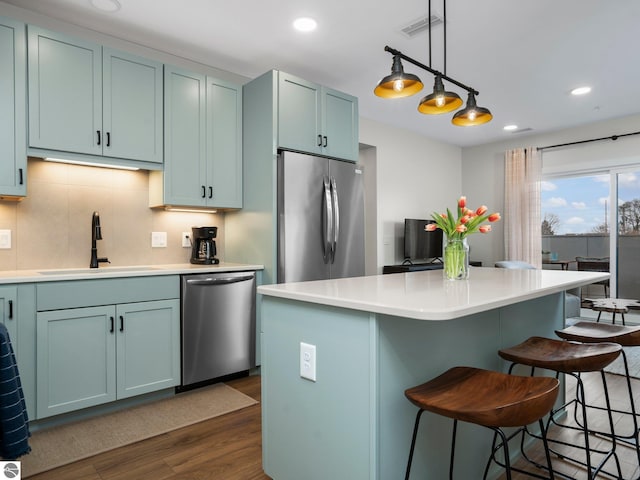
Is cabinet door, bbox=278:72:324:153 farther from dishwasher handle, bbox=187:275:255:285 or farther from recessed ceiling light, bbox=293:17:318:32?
dishwasher handle, bbox=187:275:255:285

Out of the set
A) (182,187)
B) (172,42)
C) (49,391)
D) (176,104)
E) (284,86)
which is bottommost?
(49,391)

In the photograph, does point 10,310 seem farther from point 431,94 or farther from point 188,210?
point 431,94

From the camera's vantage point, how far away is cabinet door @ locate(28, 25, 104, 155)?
254 centimetres

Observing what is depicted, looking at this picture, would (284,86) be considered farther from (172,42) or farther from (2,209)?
(2,209)

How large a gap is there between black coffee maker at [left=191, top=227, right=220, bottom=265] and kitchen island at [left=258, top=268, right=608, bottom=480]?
5.62ft

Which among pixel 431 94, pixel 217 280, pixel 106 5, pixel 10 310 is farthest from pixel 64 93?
pixel 431 94

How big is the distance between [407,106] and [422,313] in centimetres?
403

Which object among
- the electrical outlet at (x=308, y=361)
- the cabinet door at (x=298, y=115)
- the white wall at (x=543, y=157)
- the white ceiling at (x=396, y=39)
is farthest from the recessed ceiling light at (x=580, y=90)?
the electrical outlet at (x=308, y=361)

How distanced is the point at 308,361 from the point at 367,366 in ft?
0.97

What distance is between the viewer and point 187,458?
209 centimetres

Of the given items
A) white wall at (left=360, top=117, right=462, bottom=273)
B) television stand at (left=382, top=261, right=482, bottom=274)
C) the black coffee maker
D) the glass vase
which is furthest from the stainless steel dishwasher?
white wall at (left=360, top=117, right=462, bottom=273)

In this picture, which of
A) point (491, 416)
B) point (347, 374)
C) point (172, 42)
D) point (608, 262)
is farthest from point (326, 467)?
point (608, 262)

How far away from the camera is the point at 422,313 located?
1186 mm

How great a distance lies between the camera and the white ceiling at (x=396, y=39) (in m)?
2.74
